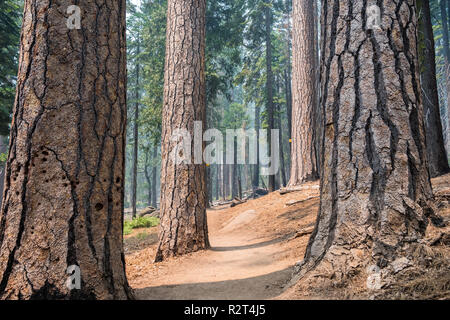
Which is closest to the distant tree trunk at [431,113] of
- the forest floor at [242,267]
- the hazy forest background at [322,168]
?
the forest floor at [242,267]

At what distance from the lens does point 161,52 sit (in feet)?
59.0

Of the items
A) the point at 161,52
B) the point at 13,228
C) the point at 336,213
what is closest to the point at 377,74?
the point at 336,213

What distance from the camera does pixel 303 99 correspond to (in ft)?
36.0

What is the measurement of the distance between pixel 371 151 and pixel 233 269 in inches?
108

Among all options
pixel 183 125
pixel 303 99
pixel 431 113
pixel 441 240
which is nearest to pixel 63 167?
pixel 441 240

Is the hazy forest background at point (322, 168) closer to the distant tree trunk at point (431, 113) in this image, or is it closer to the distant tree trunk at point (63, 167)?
the distant tree trunk at point (63, 167)

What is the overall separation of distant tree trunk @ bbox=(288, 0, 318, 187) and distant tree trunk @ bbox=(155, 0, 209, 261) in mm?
5725

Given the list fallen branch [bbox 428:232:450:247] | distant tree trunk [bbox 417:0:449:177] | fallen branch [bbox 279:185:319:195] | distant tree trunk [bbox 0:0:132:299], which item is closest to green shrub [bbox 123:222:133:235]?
fallen branch [bbox 279:185:319:195]

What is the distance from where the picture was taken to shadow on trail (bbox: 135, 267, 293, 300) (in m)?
2.97

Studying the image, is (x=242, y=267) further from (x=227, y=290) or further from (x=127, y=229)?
(x=127, y=229)

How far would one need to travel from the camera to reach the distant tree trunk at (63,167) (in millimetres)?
2119

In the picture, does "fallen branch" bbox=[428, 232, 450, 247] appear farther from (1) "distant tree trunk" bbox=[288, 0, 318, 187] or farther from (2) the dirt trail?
(1) "distant tree trunk" bbox=[288, 0, 318, 187]

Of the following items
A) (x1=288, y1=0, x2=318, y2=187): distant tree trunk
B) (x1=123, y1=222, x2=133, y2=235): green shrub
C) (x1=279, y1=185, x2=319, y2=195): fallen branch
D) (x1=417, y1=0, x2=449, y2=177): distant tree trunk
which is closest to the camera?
(x1=417, y1=0, x2=449, y2=177): distant tree trunk

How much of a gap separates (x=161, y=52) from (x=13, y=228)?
17.6m
